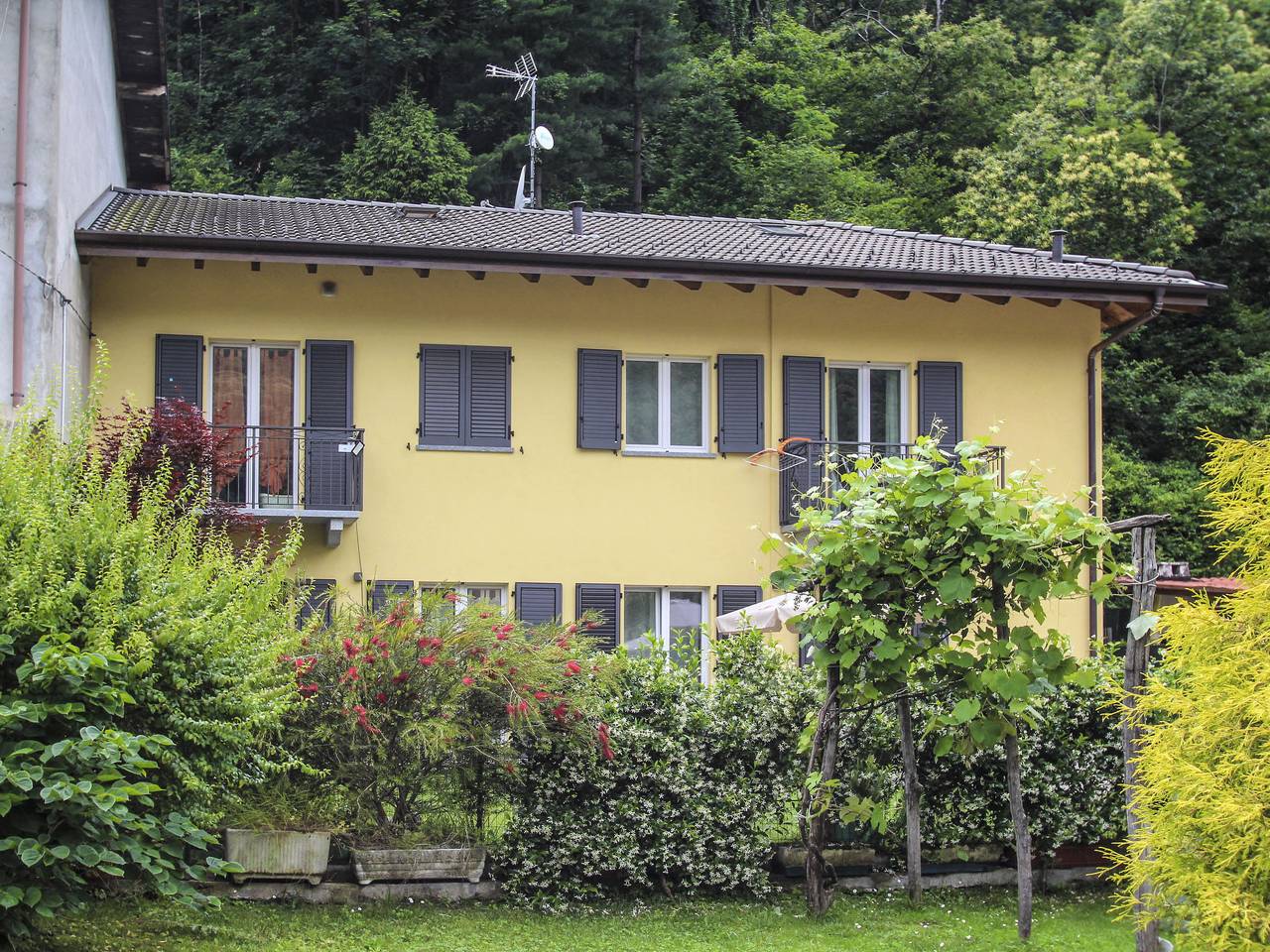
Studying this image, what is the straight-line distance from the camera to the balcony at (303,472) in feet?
56.2

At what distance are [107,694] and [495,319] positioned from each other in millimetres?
10874

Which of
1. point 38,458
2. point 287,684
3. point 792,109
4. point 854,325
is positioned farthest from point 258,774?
point 792,109

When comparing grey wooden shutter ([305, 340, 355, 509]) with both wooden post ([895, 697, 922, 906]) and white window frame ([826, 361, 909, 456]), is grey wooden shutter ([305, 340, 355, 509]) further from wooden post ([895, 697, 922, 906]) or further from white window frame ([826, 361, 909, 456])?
wooden post ([895, 697, 922, 906])

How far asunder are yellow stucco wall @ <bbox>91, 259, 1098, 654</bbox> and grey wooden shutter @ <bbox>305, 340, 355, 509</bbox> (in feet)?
0.51

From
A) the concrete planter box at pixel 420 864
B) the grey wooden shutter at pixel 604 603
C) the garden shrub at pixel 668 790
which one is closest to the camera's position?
the concrete planter box at pixel 420 864

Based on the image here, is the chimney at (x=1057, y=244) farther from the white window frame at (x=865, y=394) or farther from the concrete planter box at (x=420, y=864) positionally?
the concrete planter box at (x=420, y=864)

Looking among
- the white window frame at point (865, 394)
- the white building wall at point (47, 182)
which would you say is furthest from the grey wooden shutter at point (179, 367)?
the white window frame at point (865, 394)

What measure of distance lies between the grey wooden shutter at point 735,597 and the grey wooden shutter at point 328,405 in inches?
177

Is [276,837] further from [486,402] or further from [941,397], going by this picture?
[941,397]

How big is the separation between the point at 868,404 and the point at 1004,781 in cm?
870

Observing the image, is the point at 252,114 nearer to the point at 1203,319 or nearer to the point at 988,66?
the point at 988,66

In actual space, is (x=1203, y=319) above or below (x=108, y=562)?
above

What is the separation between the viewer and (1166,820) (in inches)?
312

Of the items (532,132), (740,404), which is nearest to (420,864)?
(740,404)
